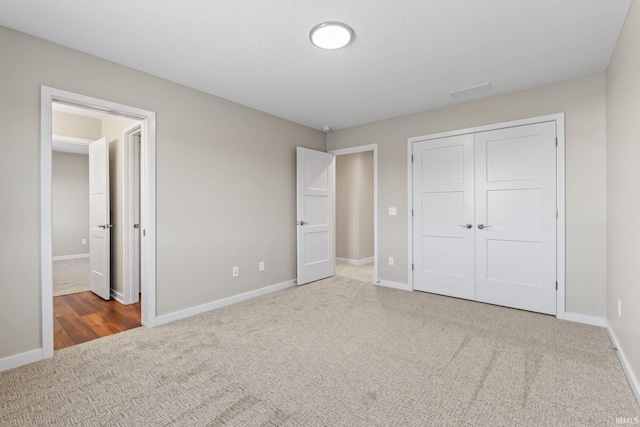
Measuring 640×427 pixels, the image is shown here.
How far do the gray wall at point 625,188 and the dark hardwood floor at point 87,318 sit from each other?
4.00m

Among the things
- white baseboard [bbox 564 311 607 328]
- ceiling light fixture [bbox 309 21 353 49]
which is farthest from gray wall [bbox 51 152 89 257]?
white baseboard [bbox 564 311 607 328]

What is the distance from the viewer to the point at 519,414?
1.69 m

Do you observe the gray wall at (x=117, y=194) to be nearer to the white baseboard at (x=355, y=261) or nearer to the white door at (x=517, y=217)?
the white baseboard at (x=355, y=261)

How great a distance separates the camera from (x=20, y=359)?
7.39 ft

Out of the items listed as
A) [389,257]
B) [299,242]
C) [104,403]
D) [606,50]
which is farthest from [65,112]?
[606,50]

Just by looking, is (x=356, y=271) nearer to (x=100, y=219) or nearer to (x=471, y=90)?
(x=471, y=90)

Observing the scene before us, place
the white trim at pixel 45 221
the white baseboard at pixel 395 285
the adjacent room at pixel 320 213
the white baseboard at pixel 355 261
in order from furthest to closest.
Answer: the white baseboard at pixel 355 261 < the white baseboard at pixel 395 285 < the white trim at pixel 45 221 < the adjacent room at pixel 320 213

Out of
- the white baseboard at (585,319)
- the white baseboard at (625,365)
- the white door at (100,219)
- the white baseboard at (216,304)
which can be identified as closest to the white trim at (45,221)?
the white baseboard at (216,304)

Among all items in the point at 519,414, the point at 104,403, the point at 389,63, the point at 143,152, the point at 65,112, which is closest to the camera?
the point at 519,414

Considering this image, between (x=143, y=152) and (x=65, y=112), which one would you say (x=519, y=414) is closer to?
(x=143, y=152)

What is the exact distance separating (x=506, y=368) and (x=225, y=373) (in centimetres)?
196

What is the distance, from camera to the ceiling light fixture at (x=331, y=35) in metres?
2.21

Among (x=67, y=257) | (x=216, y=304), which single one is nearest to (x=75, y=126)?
(x=216, y=304)

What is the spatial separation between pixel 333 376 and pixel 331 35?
7.98ft
